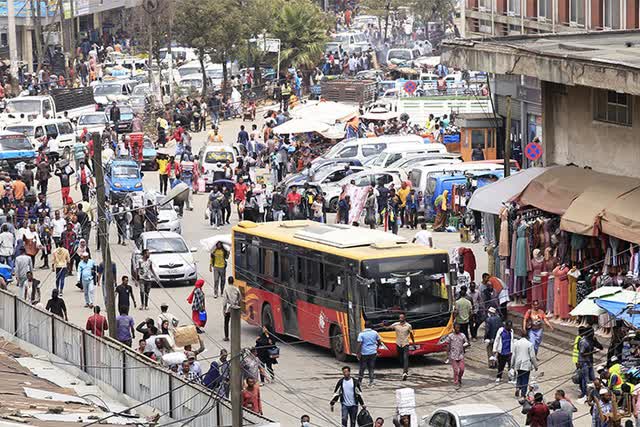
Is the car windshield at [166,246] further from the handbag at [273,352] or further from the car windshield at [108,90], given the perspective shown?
the car windshield at [108,90]

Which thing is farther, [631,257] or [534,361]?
[631,257]

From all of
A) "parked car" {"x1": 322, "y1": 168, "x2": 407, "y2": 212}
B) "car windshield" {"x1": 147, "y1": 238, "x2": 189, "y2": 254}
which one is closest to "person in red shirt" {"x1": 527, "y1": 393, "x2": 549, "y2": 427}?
"car windshield" {"x1": 147, "y1": 238, "x2": 189, "y2": 254}

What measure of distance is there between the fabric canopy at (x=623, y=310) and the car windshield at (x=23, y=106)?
4149 centimetres

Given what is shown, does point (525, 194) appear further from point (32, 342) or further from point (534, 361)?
point (32, 342)

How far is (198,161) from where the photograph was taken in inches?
2116

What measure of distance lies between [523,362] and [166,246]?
14.2 meters

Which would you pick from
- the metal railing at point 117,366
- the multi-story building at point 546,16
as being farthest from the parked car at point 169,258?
the multi-story building at point 546,16

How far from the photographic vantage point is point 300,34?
78438 mm

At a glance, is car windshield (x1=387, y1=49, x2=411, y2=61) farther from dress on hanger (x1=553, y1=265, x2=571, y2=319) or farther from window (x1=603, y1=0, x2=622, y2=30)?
dress on hanger (x1=553, y1=265, x2=571, y2=319)

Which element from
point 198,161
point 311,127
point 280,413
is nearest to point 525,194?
point 280,413

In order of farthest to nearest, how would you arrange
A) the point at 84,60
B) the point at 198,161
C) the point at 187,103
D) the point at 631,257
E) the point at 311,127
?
the point at 84,60, the point at 187,103, the point at 311,127, the point at 198,161, the point at 631,257

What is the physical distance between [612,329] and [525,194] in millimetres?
5812

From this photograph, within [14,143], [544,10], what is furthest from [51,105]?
[544,10]

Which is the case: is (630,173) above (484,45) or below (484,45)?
below
